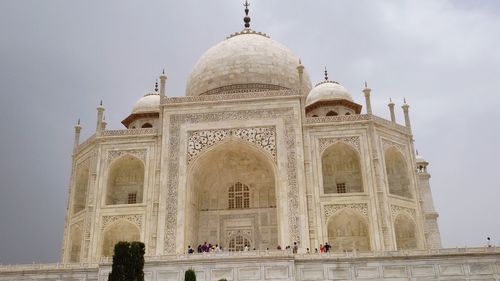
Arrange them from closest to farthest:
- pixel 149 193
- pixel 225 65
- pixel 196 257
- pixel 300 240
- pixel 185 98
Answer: pixel 196 257
pixel 300 240
pixel 149 193
pixel 185 98
pixel 225 65

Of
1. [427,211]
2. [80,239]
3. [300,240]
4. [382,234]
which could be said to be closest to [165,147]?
[80,239]

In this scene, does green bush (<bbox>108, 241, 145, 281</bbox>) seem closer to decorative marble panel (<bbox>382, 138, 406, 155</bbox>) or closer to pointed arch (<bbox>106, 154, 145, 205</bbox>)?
pointed arch (<bbox>106, 154, 145, 205</bbox>)

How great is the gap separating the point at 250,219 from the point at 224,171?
2.40m

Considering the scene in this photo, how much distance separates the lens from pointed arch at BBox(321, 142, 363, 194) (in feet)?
66.3

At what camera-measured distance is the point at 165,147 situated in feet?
66.5

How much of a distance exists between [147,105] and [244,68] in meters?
5.61

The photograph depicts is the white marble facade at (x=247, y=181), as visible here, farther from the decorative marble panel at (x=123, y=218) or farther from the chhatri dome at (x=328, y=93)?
the chhatri dome at (x=328, y=93)

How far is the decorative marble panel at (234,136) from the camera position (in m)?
20.0

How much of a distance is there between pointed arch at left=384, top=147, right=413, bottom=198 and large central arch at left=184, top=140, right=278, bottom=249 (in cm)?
487

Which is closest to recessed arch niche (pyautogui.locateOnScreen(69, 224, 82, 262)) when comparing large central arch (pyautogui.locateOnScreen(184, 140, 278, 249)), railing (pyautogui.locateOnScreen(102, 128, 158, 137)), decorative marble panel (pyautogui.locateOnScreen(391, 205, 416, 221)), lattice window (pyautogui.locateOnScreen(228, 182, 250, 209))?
railing (pyautogui.locateOnScreen(102, 128, 158, 137))

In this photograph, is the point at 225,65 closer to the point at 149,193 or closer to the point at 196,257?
the point at 149,193

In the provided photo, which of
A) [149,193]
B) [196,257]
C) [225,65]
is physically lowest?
[196,257]

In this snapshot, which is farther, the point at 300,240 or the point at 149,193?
the point at 149,193

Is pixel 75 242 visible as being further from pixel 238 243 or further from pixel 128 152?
pixel 238 243
